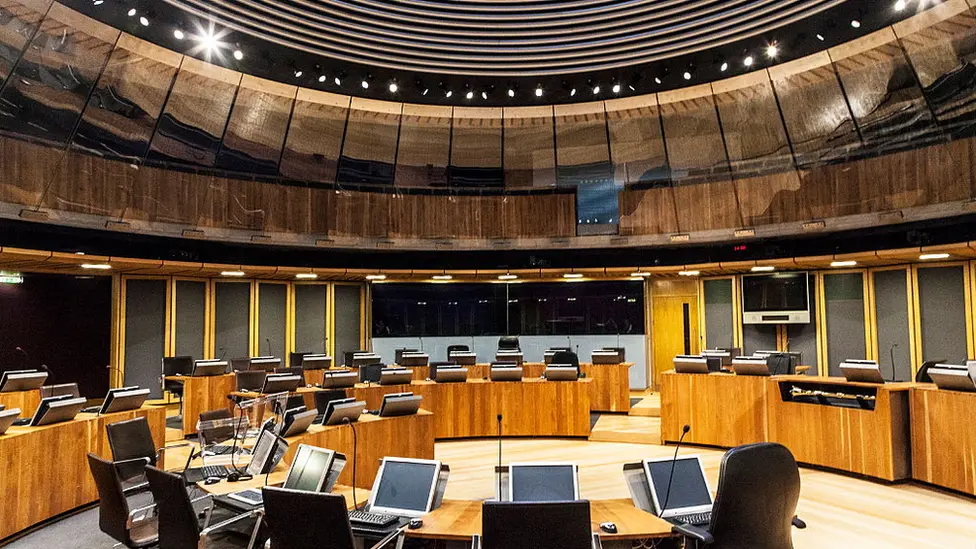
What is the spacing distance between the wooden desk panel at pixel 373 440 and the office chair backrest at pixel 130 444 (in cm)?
120

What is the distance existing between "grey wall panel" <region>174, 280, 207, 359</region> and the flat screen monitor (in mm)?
8491

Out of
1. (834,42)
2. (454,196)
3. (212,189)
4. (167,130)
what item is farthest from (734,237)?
(167,130)

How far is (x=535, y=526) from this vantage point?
240cm

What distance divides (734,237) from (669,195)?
1.39m

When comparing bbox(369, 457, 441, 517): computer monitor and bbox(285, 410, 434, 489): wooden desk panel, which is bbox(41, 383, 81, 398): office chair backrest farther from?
bbox(369, 457, 441, 517): computer monitor

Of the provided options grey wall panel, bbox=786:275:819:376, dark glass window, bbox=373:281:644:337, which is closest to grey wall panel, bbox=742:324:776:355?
grey wall panel, bbox=786:275:819:376

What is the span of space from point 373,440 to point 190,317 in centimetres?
673

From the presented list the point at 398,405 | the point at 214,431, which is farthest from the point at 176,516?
the point at 398,405

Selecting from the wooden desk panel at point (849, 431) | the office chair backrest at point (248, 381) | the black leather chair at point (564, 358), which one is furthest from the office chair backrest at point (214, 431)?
the wooden desk panel at point (849, 431)

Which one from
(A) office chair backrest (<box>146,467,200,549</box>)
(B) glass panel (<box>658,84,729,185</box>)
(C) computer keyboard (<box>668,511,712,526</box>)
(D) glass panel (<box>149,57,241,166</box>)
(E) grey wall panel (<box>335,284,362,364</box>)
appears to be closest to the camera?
(A) office chair backrest (<box>146,467,200,549</box>)

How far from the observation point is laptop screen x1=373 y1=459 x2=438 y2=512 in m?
3.43

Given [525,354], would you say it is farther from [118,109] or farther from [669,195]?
[118,109]

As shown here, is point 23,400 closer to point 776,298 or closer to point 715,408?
point 715,408

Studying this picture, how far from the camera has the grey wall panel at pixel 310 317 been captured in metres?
12.2
